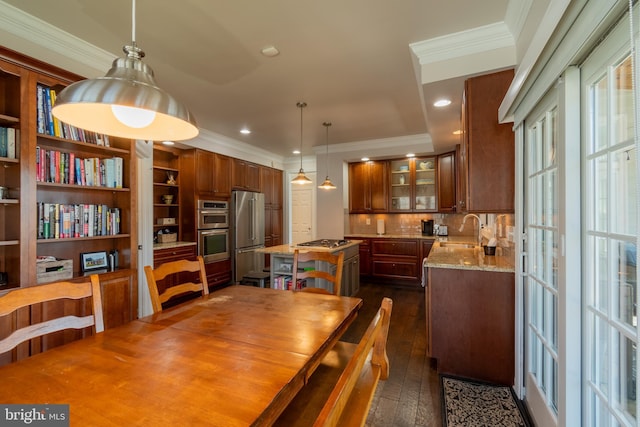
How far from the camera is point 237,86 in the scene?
3.02 meters

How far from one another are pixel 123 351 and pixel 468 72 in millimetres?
2668

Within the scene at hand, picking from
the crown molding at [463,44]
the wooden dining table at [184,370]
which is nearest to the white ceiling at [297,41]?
the crown molding at [463,44]

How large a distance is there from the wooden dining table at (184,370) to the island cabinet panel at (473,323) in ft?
3.94

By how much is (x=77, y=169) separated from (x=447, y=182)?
4.99m

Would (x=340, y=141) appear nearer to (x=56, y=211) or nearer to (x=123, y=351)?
(x=56, y=211)

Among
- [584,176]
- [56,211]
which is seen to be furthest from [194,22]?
[584,176]

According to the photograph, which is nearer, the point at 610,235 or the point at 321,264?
the point at 610,235

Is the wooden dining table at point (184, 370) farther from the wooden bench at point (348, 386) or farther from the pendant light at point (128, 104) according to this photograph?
the pendant light at point (128, 104)

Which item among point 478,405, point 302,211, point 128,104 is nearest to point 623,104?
point 128,104

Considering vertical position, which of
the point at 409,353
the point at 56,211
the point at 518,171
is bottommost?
the point at 409,353

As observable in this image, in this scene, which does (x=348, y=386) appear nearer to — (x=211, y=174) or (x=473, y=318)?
(x=473, y=318)

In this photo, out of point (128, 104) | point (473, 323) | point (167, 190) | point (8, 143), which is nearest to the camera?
point (128, 104)

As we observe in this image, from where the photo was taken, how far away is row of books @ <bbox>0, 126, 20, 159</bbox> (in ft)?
6.28

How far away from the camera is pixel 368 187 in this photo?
5723 mm
